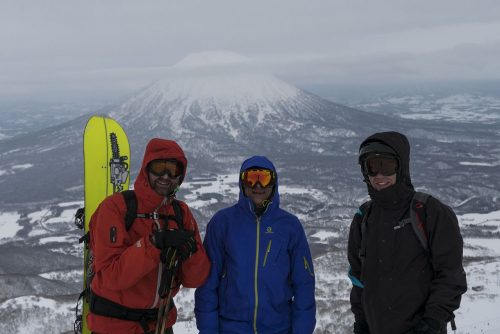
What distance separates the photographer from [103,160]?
7547mm

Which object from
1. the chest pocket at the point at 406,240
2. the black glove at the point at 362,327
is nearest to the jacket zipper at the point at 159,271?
the black glove at the point at 362,327

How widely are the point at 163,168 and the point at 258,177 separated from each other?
3.06 ft

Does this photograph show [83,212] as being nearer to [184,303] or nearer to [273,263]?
[273,263]

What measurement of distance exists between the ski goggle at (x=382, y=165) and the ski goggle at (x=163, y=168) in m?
1.86

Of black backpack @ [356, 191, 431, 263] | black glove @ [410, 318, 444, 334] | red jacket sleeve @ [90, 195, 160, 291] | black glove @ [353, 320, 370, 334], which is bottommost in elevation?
black glove @ [353, 320, 370, 334]

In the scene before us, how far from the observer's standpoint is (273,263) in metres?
4.20

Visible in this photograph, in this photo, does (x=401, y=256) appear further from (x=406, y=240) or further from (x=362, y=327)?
(x=362, y=327)

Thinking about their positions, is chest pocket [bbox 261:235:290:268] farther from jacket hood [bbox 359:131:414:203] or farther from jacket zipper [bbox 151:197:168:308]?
jacket hood [bbox 359:131:414:203]

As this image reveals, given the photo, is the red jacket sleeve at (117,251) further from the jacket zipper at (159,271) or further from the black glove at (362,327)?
the black glove at (362,327)

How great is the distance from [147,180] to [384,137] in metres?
2.25

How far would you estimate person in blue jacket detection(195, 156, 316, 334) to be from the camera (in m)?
4.17

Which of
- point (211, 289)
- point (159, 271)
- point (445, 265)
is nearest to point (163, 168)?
point (159, 271)

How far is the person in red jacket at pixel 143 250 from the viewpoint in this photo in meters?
3.73

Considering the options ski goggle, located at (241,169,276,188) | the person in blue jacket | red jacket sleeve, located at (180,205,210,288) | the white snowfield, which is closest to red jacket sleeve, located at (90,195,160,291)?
red jacket sleeve, located at (180,205,210,288)
